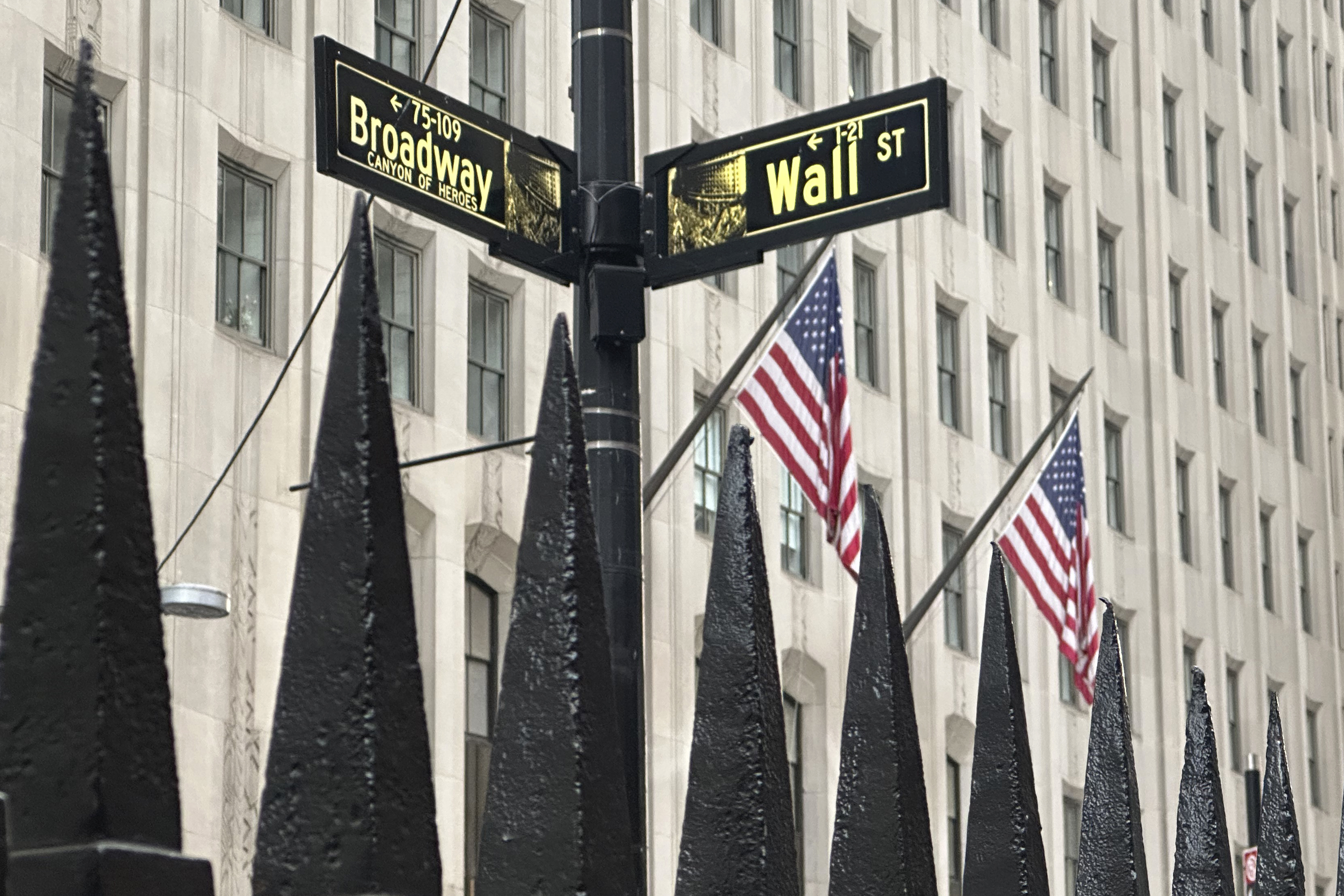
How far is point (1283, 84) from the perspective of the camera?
6172 cm

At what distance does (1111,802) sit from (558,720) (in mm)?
2796

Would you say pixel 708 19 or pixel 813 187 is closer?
pixel 813 187

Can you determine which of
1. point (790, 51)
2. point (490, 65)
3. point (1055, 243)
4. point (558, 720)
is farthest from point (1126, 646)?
point (558, 720)

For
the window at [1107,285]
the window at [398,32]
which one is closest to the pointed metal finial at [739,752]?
the window at [398,32]

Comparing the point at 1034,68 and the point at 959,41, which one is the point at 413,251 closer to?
the point at 959,41

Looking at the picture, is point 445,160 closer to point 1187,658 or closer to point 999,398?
point 999,398

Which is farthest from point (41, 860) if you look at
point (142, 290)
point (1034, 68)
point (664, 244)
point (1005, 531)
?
point (1034, 68)

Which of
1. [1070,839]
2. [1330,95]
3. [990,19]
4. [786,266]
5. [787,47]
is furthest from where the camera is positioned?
[1330,95]

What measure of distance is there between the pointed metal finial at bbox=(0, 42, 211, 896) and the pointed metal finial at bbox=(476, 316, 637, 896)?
89cm

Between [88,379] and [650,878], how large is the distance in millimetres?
25864

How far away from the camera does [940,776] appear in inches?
1551

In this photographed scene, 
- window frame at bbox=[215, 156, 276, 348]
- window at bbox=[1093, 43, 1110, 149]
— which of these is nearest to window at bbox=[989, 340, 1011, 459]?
window at bbox=[1093, 43, 1110, 149]

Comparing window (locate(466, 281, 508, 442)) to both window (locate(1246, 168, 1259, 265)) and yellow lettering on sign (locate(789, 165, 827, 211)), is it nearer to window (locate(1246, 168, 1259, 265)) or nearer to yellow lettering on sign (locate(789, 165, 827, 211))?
yellow lettering on sign (locate(789, 165, 827, 211))

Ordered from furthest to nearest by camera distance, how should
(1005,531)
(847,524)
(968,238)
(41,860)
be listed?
(968,238) < (1005,531) < (847,524) < (41,860)
